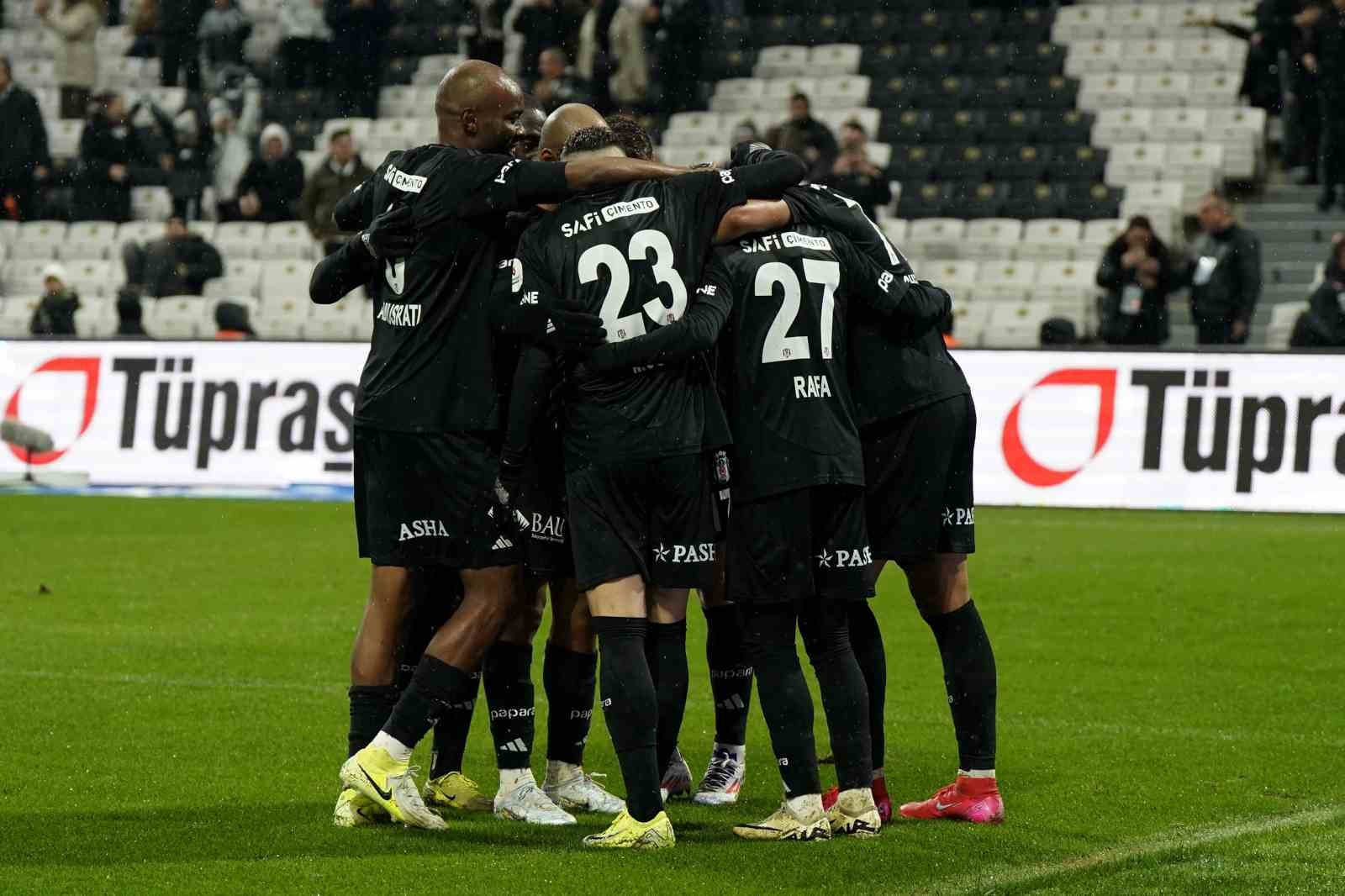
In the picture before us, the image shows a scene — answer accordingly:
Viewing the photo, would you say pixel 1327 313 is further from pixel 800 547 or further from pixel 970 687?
pixel 800 547

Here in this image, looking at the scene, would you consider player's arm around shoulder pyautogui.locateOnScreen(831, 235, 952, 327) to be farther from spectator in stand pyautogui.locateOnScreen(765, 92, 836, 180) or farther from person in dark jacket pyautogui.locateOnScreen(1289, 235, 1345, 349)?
spectator in stand pyautogui.locateOnScreen(765, 92, 836, 180)

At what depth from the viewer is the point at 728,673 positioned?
6785 millimetres

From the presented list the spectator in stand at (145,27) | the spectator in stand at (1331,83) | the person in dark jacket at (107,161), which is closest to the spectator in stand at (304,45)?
the person in dark jacket at (107,161)

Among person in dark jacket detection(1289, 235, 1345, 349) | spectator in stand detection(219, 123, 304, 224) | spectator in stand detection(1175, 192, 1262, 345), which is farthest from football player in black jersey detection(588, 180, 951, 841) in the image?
spectator in stand detection(219, 123, 304, 224)

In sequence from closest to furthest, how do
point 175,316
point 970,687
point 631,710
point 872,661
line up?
point 631,710 → point 970,687 → point 872,661 → point 175,316

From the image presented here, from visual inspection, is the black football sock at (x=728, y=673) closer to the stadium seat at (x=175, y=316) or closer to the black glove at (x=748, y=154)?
the black glove at (x=748, y=154)

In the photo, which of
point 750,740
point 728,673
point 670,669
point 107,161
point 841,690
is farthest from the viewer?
point 107,161

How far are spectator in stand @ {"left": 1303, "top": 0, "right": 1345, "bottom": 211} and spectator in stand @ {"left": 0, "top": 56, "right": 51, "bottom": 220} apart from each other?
556 inches

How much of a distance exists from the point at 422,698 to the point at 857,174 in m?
14.1

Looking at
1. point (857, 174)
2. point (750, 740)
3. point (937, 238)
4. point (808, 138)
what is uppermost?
point (808, 138)

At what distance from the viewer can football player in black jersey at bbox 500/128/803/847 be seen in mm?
5719

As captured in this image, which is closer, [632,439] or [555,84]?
[632,439]

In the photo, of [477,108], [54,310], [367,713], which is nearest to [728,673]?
[367,713]

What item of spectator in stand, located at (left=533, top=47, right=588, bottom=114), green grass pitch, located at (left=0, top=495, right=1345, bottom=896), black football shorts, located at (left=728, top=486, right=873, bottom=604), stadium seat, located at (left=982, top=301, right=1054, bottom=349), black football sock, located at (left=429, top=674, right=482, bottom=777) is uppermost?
spectator in stand, located at (left=533, top=47, right=588, bottom=114)
